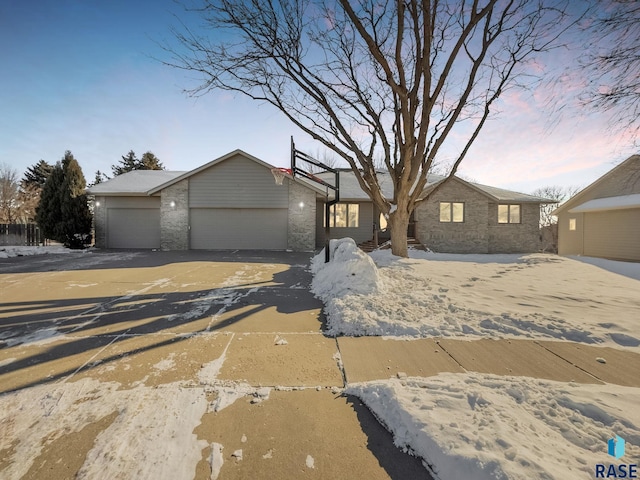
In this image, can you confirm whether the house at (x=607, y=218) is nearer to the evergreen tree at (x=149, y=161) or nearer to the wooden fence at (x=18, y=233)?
the wooden fence at (x=18, y=233)

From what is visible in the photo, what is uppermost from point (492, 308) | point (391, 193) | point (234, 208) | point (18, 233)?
point (391, 193)

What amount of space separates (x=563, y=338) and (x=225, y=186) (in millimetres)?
14280

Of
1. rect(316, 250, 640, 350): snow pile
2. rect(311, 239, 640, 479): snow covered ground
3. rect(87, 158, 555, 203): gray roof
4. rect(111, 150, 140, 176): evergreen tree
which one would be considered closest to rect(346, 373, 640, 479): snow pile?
rect(311, 239, 640, 479): snow covered ground

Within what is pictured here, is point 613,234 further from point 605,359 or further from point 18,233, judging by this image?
point 18,233

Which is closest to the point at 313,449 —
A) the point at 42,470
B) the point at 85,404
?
the point at 42,470

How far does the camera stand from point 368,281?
5.33m

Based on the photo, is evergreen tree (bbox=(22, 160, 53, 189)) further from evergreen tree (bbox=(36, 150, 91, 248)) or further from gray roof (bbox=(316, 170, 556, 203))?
gray roof (bbox=(316, 170, 556, 203))

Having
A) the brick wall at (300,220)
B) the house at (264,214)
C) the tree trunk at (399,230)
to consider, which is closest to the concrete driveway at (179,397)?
the tree trunk at (399,230)

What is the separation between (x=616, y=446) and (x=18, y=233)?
77.1 feet

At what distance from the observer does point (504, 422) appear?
187 centimetres

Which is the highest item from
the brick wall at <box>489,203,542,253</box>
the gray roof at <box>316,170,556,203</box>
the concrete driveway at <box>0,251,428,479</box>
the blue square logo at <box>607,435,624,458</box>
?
the gray roof at <box>316,170,556,203</box>

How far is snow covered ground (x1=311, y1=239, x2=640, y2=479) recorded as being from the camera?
165 centimetres

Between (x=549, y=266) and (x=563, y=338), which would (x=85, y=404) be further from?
(x=549, y=266)

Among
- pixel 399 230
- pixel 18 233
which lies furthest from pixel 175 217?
pixel 399 230
